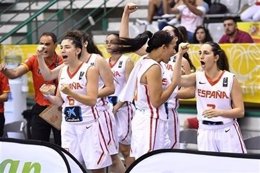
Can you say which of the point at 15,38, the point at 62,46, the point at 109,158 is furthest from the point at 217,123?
the point at 15,38

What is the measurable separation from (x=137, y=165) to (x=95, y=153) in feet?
6.04

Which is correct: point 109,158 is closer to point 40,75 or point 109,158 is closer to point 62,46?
point 62,46

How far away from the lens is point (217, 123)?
5633 millimetres

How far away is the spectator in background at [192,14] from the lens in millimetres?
9891

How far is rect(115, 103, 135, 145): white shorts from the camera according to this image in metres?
6.90

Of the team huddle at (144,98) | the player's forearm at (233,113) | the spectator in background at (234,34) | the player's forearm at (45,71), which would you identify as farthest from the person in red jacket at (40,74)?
the spectator in background at (234,34)

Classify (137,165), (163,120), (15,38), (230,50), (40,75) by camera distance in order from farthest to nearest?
(15,38)
(230,50)
(40,75)
(163,120)
(137,165)

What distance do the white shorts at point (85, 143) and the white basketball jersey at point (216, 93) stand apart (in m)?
1.00

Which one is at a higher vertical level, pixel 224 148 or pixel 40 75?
pixel 40 75

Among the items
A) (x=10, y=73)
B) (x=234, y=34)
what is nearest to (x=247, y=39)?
(x=234, y=34)

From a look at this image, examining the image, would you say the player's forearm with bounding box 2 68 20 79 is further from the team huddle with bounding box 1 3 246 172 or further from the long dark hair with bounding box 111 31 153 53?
the long dark hair with bounding box 111 31 153 53

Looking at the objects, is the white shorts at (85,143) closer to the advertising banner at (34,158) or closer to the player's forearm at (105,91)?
the player's forearm at (105,91)

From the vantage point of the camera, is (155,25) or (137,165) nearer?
(137,165)

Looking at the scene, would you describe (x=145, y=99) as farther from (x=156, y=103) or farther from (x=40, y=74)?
(x=40, y=74)
